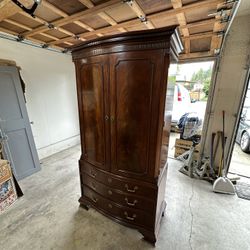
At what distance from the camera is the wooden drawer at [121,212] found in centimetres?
154

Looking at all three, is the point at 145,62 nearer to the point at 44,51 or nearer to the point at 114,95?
the point at 114,95

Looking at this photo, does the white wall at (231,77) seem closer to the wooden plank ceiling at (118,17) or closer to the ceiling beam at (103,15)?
the wooden plank ceiling at (118,17)

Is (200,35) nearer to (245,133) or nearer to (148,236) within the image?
(148,236)

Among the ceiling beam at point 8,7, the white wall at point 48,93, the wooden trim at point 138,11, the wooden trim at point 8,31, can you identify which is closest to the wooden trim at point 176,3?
the wooden trim at point 138,11

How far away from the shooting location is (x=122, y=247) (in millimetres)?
1507

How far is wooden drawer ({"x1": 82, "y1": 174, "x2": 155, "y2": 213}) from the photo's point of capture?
149 centimetres

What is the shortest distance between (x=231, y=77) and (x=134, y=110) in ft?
7.14

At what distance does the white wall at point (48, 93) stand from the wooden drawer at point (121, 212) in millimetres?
2082

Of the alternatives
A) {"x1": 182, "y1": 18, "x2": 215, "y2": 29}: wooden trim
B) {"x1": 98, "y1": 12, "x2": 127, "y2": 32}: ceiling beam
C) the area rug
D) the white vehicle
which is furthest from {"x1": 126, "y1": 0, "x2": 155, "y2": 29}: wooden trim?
the white vehicle

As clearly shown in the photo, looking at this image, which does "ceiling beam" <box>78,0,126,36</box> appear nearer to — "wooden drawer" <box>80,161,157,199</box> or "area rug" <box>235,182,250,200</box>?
"wooden drawer" <box>80,161,157,199</box>

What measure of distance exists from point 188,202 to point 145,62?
81.9 inches

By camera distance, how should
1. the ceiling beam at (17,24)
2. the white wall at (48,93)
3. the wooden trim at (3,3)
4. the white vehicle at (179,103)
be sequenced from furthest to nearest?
the white vehicle at (179,103) → the white wall at (48,93) → the ceiling beam at (17,24) → the wooden trim at (3,3)

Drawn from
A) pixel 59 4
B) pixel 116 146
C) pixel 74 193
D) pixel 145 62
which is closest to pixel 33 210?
pixel 74 193

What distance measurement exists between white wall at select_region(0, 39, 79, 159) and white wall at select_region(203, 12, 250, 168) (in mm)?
3386
